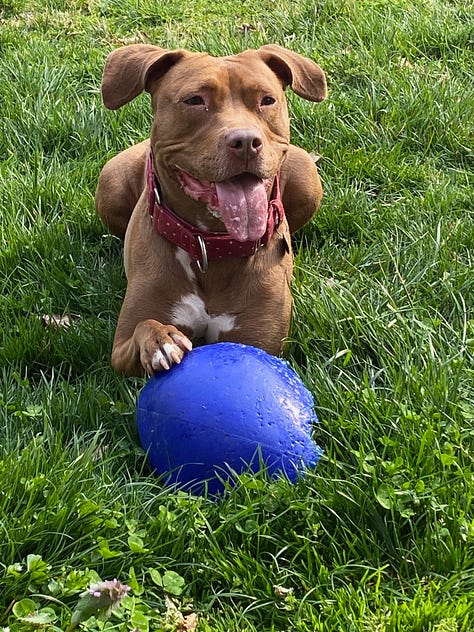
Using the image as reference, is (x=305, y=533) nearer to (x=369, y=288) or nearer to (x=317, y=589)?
(x=317, y=589)

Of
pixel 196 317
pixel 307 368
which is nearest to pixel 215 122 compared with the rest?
pixel 196 317

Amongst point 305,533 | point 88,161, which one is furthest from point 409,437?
point 88,161

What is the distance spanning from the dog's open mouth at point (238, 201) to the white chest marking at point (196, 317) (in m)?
0.36

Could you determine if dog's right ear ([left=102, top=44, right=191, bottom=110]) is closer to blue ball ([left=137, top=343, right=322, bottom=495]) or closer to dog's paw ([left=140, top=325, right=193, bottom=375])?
dog's paw ([left=140, top=325, right=193, bottom=375])

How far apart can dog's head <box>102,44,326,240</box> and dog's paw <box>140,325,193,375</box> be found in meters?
0.44

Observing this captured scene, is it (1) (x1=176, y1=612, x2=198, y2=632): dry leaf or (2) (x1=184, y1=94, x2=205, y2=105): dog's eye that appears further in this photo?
(2) (x1=184, y1=94, x2=205, y2=105): dog's eye

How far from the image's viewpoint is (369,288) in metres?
3.73

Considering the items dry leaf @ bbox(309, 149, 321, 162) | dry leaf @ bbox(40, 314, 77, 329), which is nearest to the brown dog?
dry leaf @ bbox(40, 314, 77, 329)

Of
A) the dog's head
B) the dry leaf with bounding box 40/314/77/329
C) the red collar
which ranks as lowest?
the dry leaf with bounding box 40/314/77/329

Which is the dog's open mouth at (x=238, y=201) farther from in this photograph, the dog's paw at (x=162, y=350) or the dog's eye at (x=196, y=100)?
the dog's paw at (x=162, y=350)

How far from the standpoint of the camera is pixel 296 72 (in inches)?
138

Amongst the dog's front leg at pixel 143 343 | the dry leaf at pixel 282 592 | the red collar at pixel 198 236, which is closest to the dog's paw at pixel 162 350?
the dog's front leg at pixel 143 343

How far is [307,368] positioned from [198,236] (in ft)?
2.09

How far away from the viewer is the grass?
2.47m
